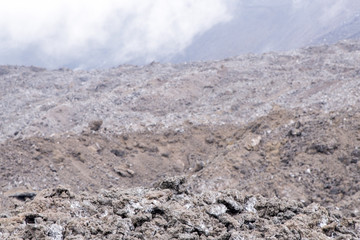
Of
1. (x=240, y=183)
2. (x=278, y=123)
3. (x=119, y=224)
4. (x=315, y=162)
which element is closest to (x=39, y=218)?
(x=119, y=224)

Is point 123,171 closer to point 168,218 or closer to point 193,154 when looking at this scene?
point 193,154

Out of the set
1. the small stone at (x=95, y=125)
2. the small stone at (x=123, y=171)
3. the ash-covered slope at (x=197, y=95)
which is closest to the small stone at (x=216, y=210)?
the small stone at (x=123, y=171)

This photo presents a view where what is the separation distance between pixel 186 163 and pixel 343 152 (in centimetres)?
588

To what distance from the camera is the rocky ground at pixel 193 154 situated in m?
5.57

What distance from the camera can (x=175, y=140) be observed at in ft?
58.3

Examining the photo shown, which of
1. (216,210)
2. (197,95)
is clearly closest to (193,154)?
(197,95)

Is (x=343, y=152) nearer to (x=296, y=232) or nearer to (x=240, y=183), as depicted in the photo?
(x=240, y=183)

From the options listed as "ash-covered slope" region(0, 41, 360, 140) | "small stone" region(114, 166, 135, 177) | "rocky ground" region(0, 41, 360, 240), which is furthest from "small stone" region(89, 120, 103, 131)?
"small stone" region(114, 166, 135, 177)

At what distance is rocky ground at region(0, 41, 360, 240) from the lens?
219 inches

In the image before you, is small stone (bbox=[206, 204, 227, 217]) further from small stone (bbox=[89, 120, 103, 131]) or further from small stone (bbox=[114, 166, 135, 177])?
small stone (bbox=[89, 120, 103, 131])

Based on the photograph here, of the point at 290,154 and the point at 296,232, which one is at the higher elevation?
the point at 290,154

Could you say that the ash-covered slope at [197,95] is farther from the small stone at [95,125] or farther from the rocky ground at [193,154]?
the small stone at [95,125]

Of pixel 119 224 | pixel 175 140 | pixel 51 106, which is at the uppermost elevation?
pixel 51 106

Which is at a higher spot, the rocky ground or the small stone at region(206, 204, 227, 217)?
the rocky ground
